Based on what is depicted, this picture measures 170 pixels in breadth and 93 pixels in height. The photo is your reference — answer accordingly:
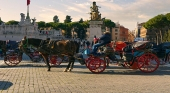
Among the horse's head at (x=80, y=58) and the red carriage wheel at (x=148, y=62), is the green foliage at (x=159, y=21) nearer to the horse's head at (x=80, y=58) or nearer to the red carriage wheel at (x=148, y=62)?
the red carriage wheel at (x=148, y=62)

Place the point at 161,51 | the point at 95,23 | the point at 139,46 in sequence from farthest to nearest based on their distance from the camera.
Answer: the point at 95,23, the point at 161,51, the point at 139,46

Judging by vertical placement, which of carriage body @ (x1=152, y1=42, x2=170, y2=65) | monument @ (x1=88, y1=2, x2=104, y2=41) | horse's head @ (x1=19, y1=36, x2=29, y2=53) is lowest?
carriage body @ (x1=152, y1=42, x2=170, y2=65)

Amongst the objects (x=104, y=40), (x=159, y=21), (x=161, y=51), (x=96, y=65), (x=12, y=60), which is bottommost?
(x=96, y=65)

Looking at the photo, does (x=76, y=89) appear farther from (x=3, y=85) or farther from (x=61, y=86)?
(x=3, y=85)

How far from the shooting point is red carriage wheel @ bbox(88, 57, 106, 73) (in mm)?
12695

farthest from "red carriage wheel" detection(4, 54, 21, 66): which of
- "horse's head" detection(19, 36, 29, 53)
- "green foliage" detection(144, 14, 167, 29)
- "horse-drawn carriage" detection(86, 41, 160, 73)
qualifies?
"green foliage" detection(144, 14, 167, 29)

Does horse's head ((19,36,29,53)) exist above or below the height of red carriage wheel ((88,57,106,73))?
above

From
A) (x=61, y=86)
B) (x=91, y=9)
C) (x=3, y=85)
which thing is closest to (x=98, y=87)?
(x=61, y=86)

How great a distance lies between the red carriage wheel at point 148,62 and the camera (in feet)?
41.7

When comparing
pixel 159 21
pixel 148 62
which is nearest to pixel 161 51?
pixel 148 62

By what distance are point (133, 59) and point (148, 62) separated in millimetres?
740

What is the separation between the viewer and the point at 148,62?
12.7 meters

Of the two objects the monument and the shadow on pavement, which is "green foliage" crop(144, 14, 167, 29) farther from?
the shadow on pavement

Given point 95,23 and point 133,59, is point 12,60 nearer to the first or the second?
point 133,59
